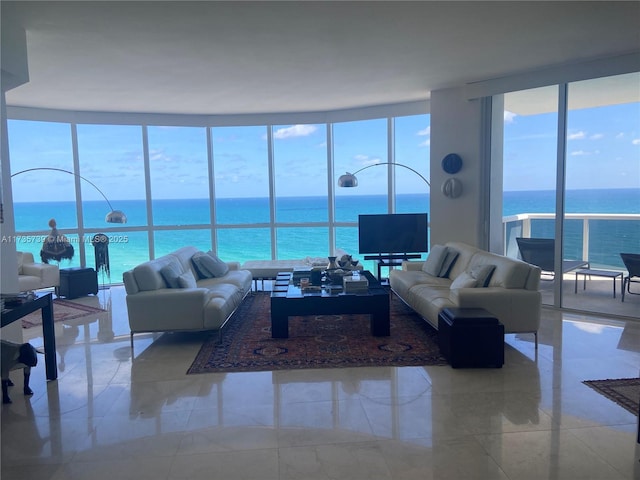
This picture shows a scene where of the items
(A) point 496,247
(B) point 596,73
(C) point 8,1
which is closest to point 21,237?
(C) point 8,1

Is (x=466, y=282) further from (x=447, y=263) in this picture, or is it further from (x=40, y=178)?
(x=40, y=178)

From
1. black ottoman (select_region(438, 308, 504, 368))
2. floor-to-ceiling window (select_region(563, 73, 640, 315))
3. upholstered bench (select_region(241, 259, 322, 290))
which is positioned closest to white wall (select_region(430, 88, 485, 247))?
floor-to-ceiling window (select_region(563, 73, 640, 315))

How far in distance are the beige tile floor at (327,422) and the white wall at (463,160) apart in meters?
2.77

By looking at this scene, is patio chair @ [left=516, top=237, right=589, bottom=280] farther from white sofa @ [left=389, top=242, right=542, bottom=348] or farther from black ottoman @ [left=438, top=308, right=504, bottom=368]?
black ottoman @ [left=438, top=308, right=504, bottom=368]

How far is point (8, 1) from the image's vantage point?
3.33 m

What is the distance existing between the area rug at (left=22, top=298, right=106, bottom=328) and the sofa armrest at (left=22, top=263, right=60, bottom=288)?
0.99ft

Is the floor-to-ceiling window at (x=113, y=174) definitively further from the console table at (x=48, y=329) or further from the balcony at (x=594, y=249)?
the balcony at (x=594, y=249)

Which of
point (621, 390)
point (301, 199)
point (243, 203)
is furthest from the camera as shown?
point (243, 203)

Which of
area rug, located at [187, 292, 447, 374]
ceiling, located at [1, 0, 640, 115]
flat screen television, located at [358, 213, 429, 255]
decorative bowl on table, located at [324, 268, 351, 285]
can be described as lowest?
area rug, located at [187, 292, 447, 374]

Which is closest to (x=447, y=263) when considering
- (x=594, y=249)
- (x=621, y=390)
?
(x=594, y=249)

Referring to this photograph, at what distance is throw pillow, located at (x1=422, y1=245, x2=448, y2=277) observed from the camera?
19.7 ft

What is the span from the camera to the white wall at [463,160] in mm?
6562

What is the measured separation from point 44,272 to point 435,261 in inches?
229

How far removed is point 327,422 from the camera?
9.71ft
